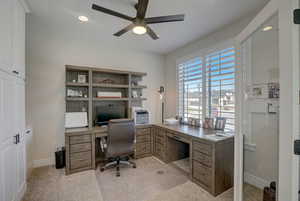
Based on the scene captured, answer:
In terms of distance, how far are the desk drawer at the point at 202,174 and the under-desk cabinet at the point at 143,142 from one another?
1.31 metres

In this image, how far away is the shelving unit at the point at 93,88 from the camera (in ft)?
9.78

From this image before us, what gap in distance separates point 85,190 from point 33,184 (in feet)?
3.02

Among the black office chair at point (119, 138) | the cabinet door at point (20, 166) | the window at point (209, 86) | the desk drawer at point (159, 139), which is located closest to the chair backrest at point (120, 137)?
the black office chair at point (119, 138)

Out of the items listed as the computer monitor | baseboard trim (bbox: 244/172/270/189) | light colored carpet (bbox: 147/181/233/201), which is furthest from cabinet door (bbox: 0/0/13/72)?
baseboard trim (bbox: 244/172/270/189)

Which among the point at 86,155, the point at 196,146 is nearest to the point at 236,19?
the point at 196,146

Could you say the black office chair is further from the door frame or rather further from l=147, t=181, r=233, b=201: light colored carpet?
the door frame

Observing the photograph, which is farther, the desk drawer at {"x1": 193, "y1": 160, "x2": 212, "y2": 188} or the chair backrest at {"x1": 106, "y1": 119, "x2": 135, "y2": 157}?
the chair backrest at {"x1": 106, "y1": 119, "x2": 135, "y2": 157}

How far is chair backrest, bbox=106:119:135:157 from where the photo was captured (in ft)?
8.13

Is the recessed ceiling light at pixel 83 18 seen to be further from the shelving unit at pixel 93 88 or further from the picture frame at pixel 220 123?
the picture frame at pixel 220 123

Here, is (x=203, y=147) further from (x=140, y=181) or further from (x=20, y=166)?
(x=20, y=166)

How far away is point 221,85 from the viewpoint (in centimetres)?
271

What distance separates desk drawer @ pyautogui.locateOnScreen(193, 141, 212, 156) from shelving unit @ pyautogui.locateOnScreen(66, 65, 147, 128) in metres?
1.76

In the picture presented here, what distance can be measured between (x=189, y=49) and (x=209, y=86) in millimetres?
1156

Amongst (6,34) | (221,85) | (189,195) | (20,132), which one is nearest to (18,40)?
(6,34)
